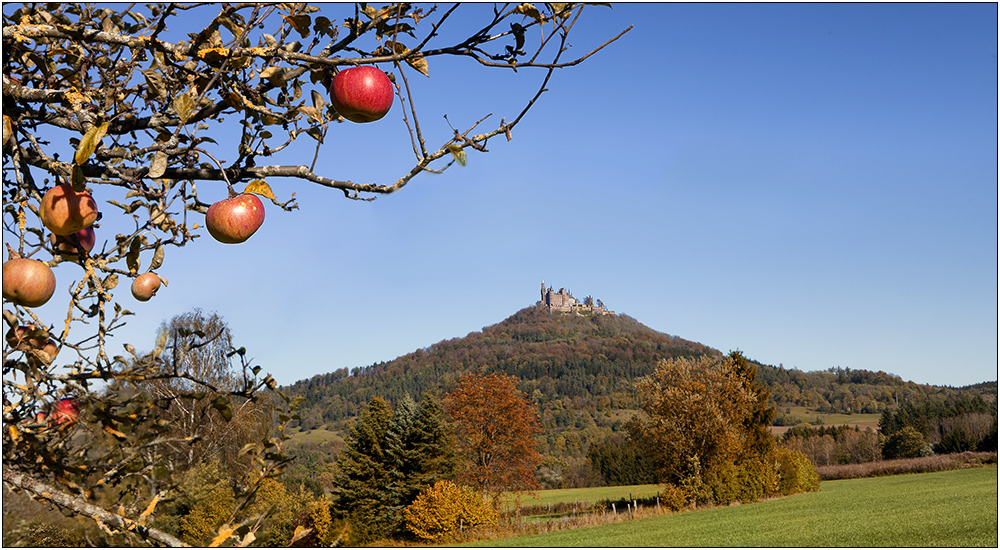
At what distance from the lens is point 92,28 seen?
1.64 metres

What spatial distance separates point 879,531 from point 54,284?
22.6 m

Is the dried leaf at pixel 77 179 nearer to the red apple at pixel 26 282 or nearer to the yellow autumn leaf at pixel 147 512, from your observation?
the red apple at pixel 26 282

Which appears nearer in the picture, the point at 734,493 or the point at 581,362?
the point at 734,493

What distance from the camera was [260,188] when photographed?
4.97 feet

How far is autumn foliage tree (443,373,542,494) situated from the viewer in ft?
104

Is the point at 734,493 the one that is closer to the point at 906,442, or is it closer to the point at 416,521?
the point at 416,521

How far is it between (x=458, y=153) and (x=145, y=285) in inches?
50.8

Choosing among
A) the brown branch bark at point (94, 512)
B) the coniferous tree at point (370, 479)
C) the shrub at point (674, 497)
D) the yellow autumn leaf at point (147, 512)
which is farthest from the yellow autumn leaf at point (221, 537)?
the shrub at point (674, 497)

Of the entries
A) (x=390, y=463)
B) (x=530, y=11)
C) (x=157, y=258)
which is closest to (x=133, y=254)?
(x=157, y=258)

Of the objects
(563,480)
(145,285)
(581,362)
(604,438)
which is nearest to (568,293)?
(581,362)

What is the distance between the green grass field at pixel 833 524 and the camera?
17562 millimetres

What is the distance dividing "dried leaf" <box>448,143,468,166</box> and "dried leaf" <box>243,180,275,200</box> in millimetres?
452

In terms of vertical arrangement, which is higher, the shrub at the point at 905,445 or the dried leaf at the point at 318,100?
the dried leaf at the point at 318,100

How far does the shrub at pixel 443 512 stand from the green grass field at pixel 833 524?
6.57 ft
